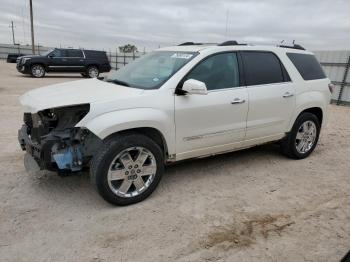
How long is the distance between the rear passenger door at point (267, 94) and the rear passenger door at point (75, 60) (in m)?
16.7

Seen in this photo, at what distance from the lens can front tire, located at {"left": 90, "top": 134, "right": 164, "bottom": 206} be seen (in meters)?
3.39

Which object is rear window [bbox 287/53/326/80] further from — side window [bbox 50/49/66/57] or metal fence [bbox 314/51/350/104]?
side window [bbox 50/49/66/57]

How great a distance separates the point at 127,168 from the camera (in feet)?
11.7

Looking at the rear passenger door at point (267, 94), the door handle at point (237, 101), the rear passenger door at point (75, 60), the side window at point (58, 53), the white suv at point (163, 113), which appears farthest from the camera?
the rear passenger door at point (75, 60)

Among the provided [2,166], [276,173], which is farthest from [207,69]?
[2,166]

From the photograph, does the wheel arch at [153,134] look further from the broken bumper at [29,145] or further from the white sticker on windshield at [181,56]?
the white sticker on windshield at [181,56]

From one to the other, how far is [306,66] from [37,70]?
56.0ft

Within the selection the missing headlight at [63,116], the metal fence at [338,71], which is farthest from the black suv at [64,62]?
the missing headlight at [63,116]

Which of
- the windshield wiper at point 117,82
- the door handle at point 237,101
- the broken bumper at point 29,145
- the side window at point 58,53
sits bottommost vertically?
the broken bumper at point 29,145

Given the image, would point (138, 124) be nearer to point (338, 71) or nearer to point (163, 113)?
point (163, 113)

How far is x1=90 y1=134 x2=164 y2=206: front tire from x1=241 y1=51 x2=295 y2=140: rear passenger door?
1545 mm

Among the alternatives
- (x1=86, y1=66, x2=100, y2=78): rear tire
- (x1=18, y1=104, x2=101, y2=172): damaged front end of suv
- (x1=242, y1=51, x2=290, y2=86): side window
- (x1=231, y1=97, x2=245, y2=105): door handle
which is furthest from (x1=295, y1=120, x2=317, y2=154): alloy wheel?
(x1=86, y1=66, x2=100, y2=78): rear tire

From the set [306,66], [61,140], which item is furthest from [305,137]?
[61,140]

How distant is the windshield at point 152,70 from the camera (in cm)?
394
